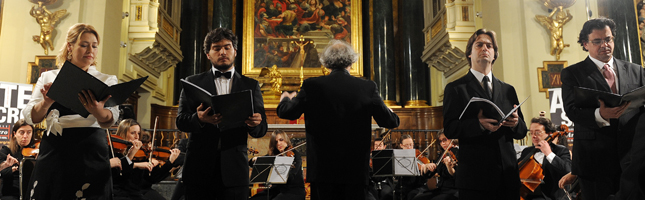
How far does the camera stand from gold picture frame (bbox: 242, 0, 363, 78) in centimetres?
1223

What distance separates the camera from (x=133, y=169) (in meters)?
4.77

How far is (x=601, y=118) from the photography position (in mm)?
2637

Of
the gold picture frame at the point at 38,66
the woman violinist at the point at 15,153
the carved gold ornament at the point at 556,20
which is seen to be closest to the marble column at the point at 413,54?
the carved gold ornament at the point at 556,20

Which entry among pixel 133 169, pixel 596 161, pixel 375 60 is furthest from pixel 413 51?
pixel 596 161

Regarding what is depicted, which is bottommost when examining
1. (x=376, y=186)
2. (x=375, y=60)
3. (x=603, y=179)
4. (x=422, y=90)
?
(x=376, y=186)

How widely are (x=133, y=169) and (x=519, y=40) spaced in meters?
6.33

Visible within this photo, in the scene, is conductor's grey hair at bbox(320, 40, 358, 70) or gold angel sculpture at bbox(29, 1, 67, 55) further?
gold angel sculpture at bbox(29, 1, 67, 55)

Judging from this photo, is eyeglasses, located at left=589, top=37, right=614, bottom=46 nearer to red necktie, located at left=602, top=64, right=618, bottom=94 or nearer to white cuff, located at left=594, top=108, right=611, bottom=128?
Answer: red necktie, located at left=602, top=64, right=618, bottom=94

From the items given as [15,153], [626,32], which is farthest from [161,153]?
[626,32]

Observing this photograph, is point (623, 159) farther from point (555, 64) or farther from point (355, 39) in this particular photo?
point (355, 39)

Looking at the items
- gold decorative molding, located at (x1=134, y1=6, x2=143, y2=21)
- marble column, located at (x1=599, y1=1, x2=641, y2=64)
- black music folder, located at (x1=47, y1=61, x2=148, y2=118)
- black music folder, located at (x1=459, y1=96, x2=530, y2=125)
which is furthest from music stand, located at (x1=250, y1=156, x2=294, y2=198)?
marble column, located at (x1=599, y1=1, x2=641, y2=64)

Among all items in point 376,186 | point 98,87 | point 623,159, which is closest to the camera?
point 98,87

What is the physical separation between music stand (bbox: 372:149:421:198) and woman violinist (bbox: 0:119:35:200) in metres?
3.90

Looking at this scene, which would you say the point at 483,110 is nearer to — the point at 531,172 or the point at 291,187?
the point at 531,172
